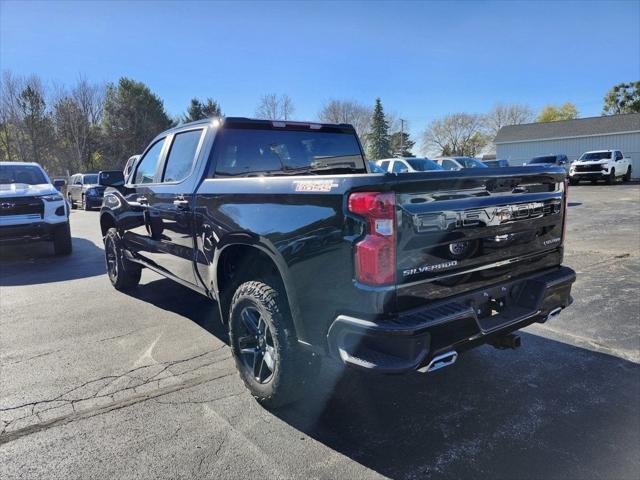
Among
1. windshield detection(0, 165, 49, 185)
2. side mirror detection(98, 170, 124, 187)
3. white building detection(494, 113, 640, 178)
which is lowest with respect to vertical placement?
side mirror detection(98, 170, 124, 187)

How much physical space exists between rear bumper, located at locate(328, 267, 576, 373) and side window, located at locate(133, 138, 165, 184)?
3.34 metres

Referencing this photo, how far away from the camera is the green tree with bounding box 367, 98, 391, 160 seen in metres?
63.1

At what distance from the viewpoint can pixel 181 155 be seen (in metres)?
4.39

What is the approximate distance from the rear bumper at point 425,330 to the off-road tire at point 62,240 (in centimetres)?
843

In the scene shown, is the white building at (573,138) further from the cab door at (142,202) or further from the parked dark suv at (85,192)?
the cab door at (142,202)

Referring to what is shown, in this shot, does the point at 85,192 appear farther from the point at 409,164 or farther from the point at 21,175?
the point at 409,164

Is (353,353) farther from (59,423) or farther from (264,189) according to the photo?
(59,423)

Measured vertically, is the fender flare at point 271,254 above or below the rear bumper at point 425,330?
above

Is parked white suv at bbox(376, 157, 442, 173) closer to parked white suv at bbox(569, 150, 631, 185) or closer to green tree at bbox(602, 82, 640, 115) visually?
parked white suv at bbox(569, 150, 631, 185)

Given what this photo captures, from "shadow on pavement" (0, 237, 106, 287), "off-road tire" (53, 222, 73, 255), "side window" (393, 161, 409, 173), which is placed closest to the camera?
"shadow on pavement" (0, 237, 106, 287)

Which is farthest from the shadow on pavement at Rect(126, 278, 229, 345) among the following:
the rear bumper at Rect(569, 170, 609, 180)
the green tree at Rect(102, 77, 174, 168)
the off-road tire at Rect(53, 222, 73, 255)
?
the green tree at Rect(102, 77, 174, 168)

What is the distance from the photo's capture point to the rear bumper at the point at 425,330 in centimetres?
228

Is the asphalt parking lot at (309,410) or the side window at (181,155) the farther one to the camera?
the side window at (181,155)

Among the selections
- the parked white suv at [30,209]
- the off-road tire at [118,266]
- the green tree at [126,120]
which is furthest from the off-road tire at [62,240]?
the green tree at [126,120]
